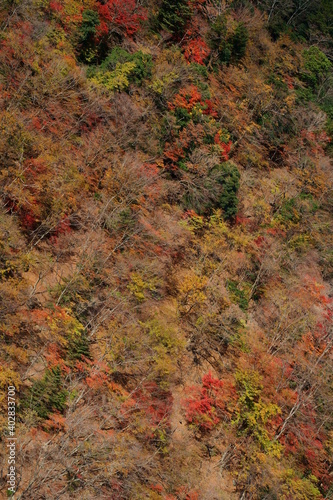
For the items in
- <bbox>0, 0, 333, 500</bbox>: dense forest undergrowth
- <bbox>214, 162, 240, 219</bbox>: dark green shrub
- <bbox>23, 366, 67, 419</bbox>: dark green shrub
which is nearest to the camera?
<bbox>23, 366, 67, 419</bbox>: dark green shrub

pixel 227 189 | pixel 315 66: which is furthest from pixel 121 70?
pixel 315 66

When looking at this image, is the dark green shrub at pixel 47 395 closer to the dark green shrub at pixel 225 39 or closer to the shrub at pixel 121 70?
the shrub at pixel 121 70

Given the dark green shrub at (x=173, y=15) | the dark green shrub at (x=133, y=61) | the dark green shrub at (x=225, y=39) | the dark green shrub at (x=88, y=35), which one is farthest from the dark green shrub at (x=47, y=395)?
the dark green shrub at (x=225, y=39)

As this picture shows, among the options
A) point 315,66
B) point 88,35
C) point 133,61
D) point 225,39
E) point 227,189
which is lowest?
point 227,189

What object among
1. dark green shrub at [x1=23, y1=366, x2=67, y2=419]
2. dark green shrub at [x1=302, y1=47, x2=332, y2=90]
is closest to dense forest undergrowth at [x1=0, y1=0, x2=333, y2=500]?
dark green shrub at [x1=23, y1=366, x2=67, y2=419]

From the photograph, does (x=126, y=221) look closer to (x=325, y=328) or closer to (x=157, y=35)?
(x=325, y=328)

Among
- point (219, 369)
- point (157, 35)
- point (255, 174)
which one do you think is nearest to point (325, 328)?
point (219, 369)

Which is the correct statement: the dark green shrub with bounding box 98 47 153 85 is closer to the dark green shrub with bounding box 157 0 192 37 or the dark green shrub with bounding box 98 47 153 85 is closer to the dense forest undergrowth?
the dense forest undergrowth

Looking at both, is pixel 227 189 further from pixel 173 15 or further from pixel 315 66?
pixel 315 66
